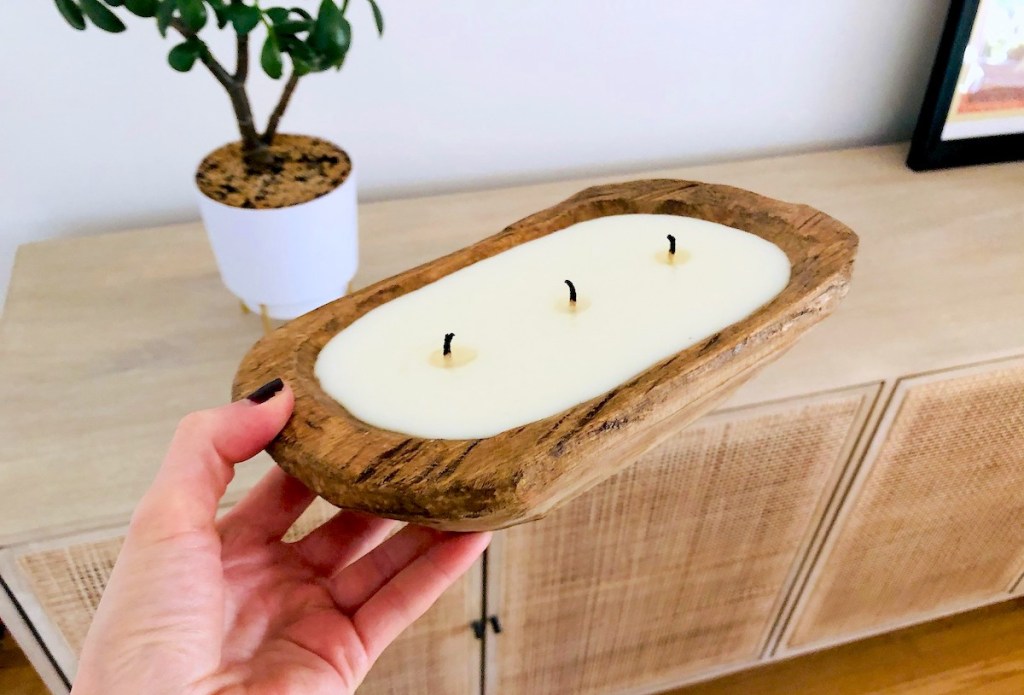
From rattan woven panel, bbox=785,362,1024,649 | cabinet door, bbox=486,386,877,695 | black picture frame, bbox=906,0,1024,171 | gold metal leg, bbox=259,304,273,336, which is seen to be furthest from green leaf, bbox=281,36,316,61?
black picture frame, bbox=906,0,1024,171

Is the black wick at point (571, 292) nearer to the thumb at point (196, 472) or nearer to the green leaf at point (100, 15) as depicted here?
the thumb at point (196, 472)

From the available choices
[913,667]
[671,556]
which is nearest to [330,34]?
[671,556]

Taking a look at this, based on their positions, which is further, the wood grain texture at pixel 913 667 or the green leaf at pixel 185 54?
the wood grain texture at pixel 913 667

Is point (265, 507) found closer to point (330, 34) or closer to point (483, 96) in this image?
point (330, 34)

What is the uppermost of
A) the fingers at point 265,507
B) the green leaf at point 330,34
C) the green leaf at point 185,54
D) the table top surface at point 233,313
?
the green leaf at point 330,34

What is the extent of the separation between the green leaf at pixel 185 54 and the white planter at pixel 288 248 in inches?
5.0

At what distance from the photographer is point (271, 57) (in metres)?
0.58

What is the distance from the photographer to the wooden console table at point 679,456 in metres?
0.68

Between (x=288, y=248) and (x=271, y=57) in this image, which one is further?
(x=288, y=248)

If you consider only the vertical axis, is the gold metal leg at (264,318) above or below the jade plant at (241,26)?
below

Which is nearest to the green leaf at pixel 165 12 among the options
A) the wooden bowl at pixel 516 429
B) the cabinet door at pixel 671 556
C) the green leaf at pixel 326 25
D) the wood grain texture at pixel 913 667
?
the green leaf at pixel 326 25

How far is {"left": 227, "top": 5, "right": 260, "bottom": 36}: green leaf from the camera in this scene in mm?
554

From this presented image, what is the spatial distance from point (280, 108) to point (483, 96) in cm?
38

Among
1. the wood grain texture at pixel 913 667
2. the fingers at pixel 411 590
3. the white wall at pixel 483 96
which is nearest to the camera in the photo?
the fingers at pixel 411 590
